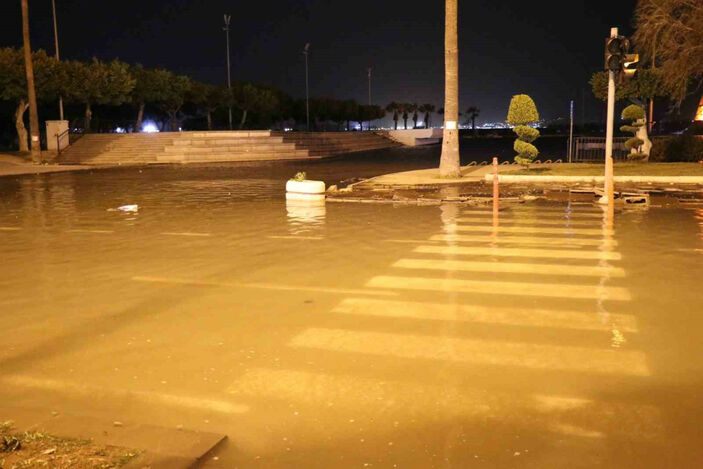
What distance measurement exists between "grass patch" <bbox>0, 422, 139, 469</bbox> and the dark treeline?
152ft

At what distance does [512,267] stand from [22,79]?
43464 millimetres

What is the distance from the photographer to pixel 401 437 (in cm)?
451

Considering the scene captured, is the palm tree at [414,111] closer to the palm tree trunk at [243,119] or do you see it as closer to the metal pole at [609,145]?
the palm tree trunk at [243,119]

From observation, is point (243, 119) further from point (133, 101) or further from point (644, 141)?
point (644, 141)

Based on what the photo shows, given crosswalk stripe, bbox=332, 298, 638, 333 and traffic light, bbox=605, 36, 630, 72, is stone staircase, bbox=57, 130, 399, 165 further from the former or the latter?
crosswalk stripe, bbox=332, 298, 638, 333

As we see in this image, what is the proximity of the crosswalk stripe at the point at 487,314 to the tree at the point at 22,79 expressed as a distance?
43846 millimetres

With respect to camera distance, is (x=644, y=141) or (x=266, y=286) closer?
(x=266, y=286)

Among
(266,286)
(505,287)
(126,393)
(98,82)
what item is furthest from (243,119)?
(126,393)

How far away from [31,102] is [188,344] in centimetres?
3799

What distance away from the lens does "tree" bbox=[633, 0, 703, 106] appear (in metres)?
25.5

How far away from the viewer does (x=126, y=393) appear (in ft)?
17.5

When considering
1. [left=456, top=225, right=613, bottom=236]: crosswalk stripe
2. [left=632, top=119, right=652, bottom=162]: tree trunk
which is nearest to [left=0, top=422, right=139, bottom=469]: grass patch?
[left=456, top=225, right=613, bottom=236]: crosswalk stripe

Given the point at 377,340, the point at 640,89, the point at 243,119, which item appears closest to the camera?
the point at 377,340

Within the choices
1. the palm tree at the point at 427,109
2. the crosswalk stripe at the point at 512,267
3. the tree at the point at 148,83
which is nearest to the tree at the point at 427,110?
the palm tree at the point at 427,109
